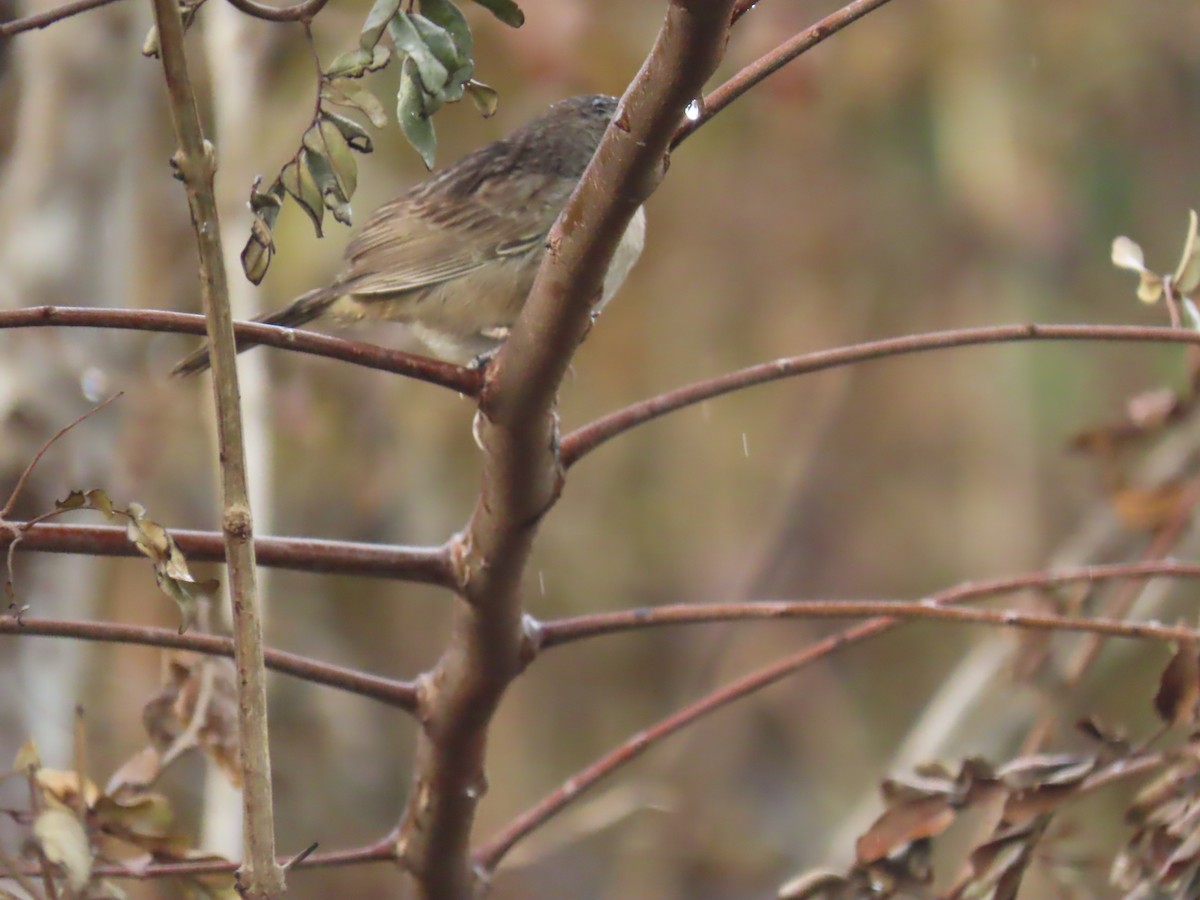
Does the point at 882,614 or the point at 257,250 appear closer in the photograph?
the point at 257,250

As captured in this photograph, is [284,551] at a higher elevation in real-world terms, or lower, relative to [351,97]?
lower

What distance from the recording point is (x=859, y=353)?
5.13ft

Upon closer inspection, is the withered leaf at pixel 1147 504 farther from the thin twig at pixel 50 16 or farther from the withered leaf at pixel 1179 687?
the thin twig at pixel 50 16

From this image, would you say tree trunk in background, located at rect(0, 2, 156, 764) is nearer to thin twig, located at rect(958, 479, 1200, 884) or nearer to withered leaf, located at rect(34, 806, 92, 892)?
withered leaf, located at rect(34, 806, 92, 892)

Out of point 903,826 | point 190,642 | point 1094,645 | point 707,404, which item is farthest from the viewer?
point 707,404

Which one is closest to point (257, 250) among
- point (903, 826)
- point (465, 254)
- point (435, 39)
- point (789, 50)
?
point (435, 39)

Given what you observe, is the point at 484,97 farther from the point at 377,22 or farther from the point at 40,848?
the point at 40,848

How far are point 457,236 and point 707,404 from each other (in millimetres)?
3376

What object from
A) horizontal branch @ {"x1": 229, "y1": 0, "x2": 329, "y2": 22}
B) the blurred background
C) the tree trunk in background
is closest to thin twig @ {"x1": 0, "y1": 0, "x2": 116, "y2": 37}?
horizontal branch @ {"x1": 229, "y1": 0, "x2": 329, "y2": 22}

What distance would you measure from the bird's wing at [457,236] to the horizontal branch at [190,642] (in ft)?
4.65

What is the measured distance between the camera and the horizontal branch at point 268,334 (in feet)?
4.25

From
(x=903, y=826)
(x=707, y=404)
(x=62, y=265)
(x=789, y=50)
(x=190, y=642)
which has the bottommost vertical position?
(x=903, y=826)

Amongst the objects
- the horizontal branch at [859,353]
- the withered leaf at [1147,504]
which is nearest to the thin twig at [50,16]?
the horizontal branch at [859,353]

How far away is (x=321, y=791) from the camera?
5301 mm
